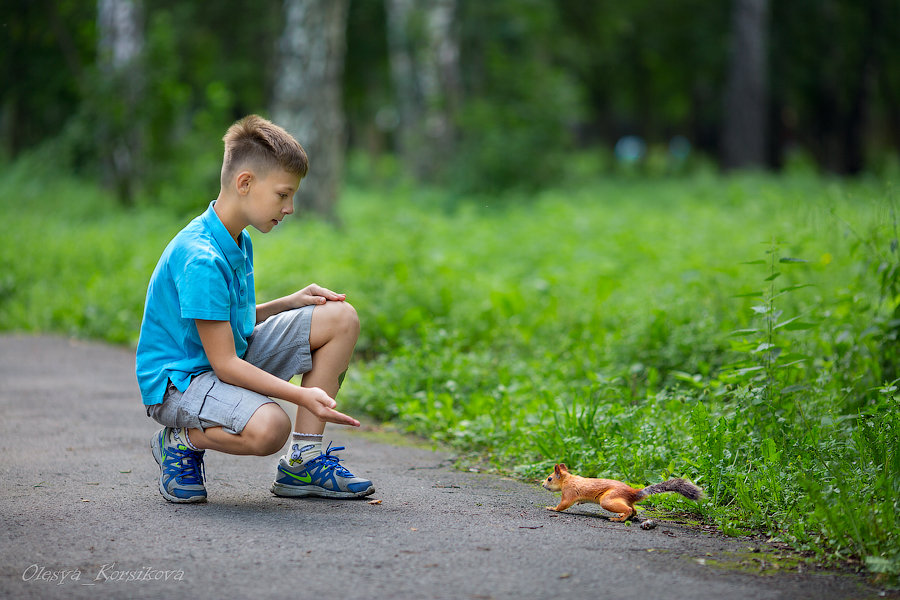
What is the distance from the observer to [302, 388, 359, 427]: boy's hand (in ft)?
11.0

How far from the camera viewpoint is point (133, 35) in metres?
15.7

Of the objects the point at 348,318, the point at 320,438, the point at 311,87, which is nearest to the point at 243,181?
the point at 348,318

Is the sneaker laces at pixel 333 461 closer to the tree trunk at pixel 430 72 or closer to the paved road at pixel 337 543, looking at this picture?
the paved road at pixel 337 543

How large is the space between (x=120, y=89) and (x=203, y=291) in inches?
506

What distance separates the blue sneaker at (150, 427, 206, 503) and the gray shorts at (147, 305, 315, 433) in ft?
0.30

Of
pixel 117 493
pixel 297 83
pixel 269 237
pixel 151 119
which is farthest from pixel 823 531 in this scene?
pixel 151 119

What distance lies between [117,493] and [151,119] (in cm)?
1217

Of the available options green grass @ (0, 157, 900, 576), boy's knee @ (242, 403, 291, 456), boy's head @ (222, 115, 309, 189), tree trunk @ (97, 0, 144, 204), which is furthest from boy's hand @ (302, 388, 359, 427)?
tree trunk @ (97, 0, 144, 204)

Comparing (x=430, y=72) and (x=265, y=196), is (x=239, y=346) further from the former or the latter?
(x=430, y=72)

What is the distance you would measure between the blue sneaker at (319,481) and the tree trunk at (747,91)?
20.3 m

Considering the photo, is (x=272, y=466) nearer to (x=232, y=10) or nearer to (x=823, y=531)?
(x=823, y=531)

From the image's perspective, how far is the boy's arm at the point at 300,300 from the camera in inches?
157

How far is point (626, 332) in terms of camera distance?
21.4 feet

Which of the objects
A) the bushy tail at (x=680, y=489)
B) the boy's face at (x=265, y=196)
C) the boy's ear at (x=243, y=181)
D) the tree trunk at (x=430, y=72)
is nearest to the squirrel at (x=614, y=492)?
the bushy tail at (x=680, y=489)
